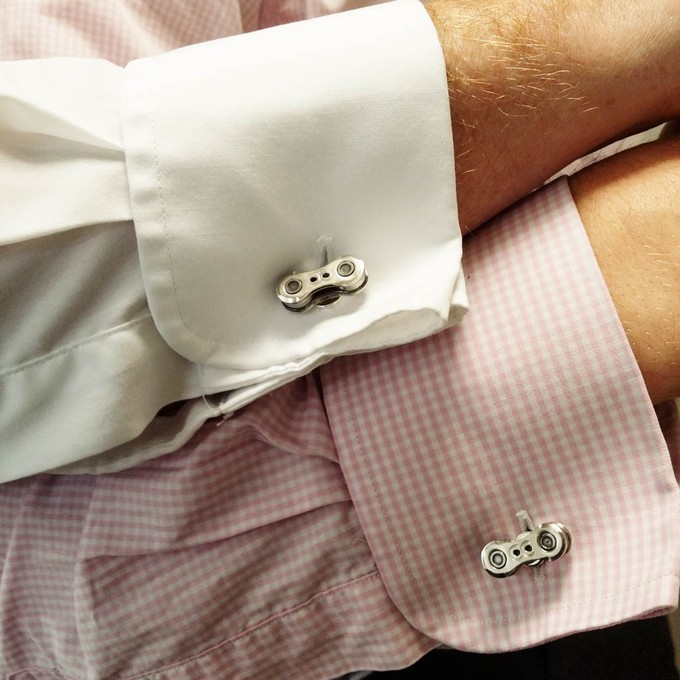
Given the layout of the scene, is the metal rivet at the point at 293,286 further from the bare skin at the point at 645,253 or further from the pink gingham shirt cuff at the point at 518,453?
the bare skin at the point at 645,253

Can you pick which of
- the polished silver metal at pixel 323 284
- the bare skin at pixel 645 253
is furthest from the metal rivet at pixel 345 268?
the bare skin at pixel 645 253

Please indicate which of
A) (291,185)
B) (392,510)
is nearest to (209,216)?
(291,185)

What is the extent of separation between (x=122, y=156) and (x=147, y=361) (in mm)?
118

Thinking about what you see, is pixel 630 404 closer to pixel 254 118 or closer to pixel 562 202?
pixel 562 202

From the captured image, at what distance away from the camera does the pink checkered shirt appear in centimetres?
43

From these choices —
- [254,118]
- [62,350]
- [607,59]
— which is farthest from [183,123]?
[607,59]

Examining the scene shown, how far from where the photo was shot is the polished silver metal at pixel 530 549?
1.41 ft

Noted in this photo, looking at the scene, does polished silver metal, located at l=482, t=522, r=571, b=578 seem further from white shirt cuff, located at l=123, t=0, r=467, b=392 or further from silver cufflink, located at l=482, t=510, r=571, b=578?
white shirt cuff, located at l=123, t=0, r=467, b=392

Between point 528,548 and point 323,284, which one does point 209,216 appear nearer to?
point 323,284

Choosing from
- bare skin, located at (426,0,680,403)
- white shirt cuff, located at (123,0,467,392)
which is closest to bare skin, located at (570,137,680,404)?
bare skin, located at (426,0,680,403)

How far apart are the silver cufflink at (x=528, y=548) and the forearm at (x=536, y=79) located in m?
0.21

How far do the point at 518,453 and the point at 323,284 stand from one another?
16cm

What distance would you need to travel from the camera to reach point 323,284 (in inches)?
16.0

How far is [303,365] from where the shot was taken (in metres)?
0.41
